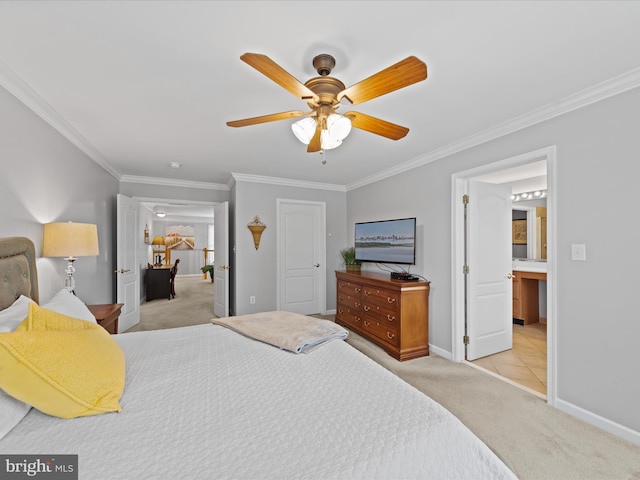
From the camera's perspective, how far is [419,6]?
4.27 ft

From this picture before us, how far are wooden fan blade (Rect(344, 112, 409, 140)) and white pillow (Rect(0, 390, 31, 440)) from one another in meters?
1.89

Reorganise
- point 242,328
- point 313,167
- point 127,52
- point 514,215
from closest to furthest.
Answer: point 127,52 → point 242,328 → point 313,167 → point 514,215

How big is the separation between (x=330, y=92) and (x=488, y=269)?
276 centimetres

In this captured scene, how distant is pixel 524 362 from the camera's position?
311cm

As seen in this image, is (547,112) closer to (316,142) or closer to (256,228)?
(316,142)

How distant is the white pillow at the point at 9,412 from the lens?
90 centimetres

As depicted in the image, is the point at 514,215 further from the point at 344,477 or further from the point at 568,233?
the point at 344,477

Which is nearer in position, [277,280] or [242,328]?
[242,328]

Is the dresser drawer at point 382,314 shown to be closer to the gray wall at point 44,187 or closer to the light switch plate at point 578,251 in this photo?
the light switch plate at point 578,251

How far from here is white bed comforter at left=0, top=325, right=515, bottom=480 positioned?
0.78m

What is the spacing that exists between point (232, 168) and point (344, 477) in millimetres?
3852

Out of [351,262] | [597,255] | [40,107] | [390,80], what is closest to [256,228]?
[351,262]

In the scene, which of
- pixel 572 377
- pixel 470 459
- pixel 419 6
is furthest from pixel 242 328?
pixel 572 377

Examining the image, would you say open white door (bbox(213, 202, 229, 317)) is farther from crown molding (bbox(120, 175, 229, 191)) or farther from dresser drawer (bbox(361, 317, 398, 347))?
dresser drawer (bbox(361, 317, 398, 347))
